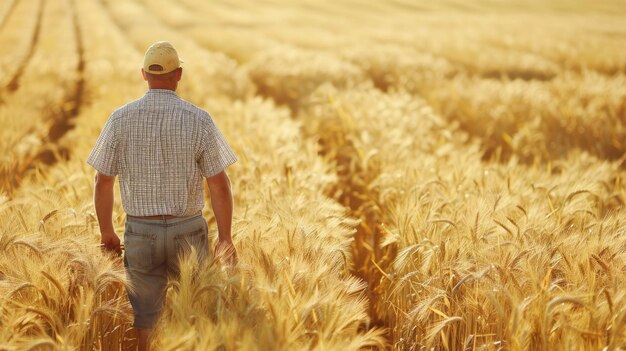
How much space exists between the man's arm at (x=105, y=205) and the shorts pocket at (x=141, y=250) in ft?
0.43

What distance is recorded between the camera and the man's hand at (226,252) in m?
2.12

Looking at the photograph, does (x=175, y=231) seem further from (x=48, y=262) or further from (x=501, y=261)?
(x=501, y=261)

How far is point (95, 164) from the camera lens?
2191 millimetres

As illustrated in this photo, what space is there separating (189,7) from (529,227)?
37.1 metres

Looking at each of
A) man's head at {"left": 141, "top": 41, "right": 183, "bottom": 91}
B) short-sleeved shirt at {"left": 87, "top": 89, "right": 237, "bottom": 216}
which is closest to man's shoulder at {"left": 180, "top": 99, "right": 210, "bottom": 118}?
short-sleeved shirt at {"left": 87, "top": 89, "right": 237, "bottom": 216}

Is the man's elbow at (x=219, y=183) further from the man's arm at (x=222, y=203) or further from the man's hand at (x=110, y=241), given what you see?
the man's hand at (x=110, y=241)

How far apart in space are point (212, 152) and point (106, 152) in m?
0.45

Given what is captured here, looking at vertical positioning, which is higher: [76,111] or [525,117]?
[525,117]

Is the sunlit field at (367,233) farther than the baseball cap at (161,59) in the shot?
No

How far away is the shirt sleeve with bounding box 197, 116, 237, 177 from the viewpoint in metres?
2.16

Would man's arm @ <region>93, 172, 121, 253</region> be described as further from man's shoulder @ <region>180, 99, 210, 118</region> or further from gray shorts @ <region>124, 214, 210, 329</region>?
man's shoulder @ <region>180, 99, 210, 118</region>

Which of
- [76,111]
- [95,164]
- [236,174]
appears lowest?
[76,111]

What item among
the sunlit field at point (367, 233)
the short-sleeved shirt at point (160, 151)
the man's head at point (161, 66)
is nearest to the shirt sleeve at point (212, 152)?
the short-sleeved shirt at point (160, 151)

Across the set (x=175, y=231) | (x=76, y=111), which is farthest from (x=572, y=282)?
(x=76, y=111)
